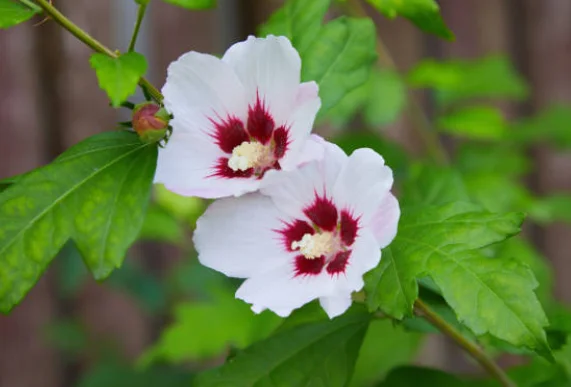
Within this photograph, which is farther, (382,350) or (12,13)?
(382,350)

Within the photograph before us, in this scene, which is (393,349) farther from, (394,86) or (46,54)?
(46,54)

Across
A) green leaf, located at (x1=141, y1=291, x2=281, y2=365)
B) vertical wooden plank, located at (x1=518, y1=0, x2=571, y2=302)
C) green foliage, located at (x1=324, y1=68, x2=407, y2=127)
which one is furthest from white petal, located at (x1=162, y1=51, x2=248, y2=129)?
vertical wooden plank, located at (x1=518, y1=0, x2=571, y2=302)

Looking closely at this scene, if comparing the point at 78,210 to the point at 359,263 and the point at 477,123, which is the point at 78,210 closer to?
the point at 359,263

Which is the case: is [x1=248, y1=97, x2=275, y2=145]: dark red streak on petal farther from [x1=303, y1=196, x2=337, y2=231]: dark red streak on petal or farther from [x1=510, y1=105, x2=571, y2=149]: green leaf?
[x1=510, y1=105, x2=571, y2=149]: green leaf

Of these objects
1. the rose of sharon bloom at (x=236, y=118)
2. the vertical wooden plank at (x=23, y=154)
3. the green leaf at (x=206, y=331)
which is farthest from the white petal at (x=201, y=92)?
the vertical wooden plank at (x=23, y=154)

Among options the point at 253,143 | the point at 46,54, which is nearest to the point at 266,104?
the point at 253,143

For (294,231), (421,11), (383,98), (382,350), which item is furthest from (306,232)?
(383,98)

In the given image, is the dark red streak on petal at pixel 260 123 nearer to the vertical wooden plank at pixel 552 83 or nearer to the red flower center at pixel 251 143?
the red flower center at pixel 251 143
